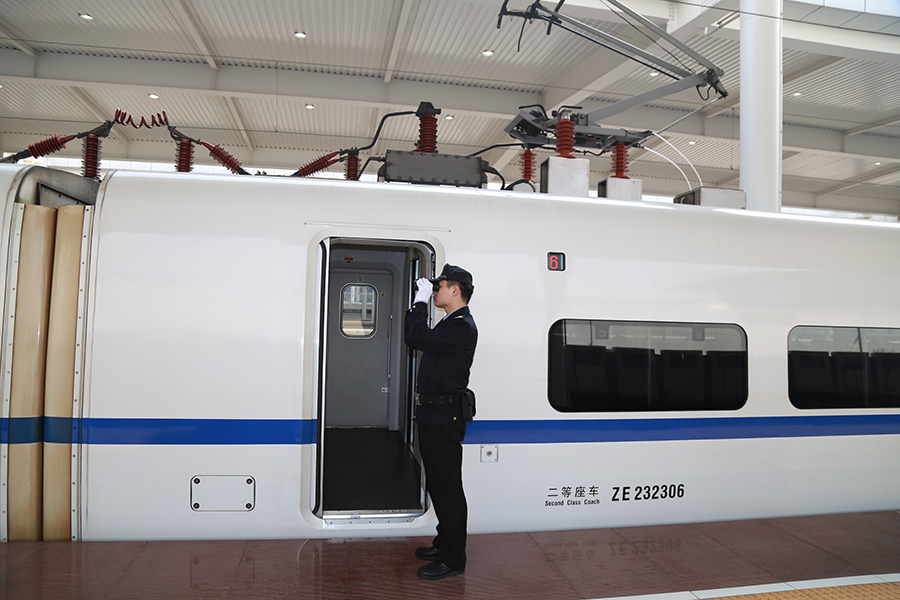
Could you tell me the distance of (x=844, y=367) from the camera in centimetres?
425

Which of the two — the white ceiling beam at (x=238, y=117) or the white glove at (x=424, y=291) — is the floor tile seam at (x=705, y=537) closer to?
the white glove at (x=424, y=291)

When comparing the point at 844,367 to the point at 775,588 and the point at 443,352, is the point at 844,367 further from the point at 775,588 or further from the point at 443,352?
the point at 443,352

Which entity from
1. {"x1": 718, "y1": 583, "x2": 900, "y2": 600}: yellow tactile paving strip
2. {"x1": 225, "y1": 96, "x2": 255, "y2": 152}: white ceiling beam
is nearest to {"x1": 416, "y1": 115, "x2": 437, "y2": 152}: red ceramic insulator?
{"x1": 718, "y1": 583, "x2": 900, "y2": 600}: yellow tactile paving strip

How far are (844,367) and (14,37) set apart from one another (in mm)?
12287

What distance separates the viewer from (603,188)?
15.2 feet

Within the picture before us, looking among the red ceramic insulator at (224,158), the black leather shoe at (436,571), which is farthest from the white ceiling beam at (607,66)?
the black leather shoe at (436,571)

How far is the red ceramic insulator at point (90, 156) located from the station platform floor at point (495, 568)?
268cm

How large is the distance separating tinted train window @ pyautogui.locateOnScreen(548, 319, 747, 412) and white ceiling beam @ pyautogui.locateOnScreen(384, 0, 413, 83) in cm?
616

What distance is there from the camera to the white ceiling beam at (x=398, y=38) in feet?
27.0

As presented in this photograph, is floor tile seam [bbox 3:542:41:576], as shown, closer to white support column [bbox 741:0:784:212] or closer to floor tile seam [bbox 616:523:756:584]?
floor tile seam [bbox 616:523:756:584]

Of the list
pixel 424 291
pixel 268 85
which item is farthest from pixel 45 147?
pixel 268 85

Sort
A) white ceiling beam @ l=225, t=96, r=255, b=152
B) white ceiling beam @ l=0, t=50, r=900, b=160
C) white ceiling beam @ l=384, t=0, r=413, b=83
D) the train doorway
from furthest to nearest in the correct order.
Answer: white ceiling beam @ l=225, t=96, r=255, b=152 < white ceiling beam @ l=0, t=50, r=900, b=160 < white ceiling beam @ l=384, t=0, r=413, b=83 < the train doorway

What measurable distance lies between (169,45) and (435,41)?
4457 mm

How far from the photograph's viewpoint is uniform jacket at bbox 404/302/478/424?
3230 millimetres
